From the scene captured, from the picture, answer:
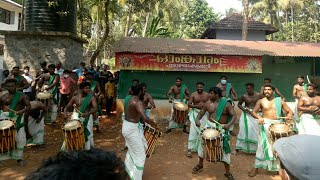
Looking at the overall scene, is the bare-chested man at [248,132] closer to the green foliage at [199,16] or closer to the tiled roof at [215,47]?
the tiled roof at [215,47]

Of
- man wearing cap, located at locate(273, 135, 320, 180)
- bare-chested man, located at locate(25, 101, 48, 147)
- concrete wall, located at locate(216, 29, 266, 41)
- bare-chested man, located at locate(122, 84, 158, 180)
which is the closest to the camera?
man wearing cap, located at locate(273, 135, 320, 180)

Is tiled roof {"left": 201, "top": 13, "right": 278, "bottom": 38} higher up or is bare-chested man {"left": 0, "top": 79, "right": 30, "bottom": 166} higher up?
tiled roof {"left": 201, "top": 13, "right": 278, "bottom": 38}

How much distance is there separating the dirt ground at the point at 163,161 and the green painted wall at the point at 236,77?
6.80 feet

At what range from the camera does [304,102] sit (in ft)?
25.2

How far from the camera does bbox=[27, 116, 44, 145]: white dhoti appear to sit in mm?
8047

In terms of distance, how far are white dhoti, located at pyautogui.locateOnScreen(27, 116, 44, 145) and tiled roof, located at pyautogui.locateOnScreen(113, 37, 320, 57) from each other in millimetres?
4204

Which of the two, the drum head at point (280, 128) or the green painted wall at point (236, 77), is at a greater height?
the green painted wall at point (236, 77)

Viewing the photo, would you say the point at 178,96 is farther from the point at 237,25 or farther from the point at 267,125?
the point at 237,25

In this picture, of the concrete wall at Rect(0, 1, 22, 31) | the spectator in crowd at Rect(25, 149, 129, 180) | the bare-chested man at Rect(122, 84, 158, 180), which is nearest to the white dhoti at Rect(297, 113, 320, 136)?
the bare-chested man at Rect(122, 84, 158, 180)

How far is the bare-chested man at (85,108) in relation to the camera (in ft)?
23.4

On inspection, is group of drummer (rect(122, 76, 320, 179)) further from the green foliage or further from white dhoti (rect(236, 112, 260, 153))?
the green foliage

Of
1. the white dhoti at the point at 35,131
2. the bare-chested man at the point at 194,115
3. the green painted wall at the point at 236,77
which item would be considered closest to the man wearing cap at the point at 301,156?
the bare-chested man at the point at 194,115

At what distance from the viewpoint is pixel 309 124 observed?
24.3ft

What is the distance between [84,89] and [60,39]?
5.01 meters
